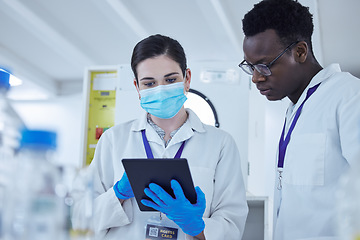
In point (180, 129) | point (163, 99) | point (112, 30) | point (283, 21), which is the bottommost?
point (180, 129)

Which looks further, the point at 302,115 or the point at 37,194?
the point at 302,115

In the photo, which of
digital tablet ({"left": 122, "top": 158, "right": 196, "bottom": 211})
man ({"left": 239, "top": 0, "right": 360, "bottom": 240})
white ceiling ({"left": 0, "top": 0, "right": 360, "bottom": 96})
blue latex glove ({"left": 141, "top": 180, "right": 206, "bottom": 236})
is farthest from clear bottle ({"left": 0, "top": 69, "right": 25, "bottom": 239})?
white ceiling ({"left": 0, "top": 0, "right": 360, "bottom": 96})

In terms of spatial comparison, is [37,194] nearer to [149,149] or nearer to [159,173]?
[159,173]

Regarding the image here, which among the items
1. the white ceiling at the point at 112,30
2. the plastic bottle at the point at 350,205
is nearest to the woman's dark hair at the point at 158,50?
the plastic bottle at the point at 350,205

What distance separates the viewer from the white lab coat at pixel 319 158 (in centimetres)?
115

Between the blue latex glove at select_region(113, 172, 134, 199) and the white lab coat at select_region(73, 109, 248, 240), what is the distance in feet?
0.08

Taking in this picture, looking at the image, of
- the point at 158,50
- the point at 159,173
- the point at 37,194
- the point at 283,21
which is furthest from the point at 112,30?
the point at 37,194

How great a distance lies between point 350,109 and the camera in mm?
1141

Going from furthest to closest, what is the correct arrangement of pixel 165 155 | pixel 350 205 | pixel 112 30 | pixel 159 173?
pixel 112 30, pixel 165 155, pixel 159 173, pixel 350 205

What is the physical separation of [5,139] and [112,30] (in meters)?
4.61

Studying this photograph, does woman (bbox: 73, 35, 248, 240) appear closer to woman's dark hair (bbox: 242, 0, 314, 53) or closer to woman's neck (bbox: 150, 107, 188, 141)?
woman's neck (bbox: 150, 107, 188, 141)

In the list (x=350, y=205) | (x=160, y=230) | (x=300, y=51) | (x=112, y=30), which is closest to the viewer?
(x=350, y=205)

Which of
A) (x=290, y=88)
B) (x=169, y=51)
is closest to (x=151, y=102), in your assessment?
(x=169, y=51)

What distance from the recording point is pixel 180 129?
1519 mm
